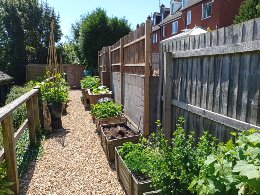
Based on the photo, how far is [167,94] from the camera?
4.39 metres

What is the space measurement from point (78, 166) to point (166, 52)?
263 cm

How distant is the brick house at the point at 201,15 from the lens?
19.8 meters

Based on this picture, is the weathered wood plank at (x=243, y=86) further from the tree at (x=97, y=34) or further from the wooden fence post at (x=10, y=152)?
the tree at (x=97, y=34)

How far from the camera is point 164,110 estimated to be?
4.46 metres

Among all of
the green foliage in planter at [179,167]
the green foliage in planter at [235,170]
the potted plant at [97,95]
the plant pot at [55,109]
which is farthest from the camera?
the potted plant at [97,95]

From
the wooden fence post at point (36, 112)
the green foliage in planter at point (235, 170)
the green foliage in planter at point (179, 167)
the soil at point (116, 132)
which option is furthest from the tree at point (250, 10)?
the green foliage in planter at point (235, 170)

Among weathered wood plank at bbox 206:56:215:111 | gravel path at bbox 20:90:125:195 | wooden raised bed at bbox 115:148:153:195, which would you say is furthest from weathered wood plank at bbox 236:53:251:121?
gravel path at bbox 20:90:125:195

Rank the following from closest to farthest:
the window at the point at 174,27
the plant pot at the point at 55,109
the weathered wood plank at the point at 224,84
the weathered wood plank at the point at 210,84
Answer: the weathered wood plank at the point at 224,84 < the weathered wood plank at the point at 210,84 < the plant pot at the point at 55,109 < the window at the point at 174,27

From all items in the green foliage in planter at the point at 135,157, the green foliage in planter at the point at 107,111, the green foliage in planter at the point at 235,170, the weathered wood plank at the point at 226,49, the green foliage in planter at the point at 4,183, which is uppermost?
the weathered wood plank at the point at 226,49

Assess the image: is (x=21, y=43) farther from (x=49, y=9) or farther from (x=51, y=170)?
(x=51, y=170)

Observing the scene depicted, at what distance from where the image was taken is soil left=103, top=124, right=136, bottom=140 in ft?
17.0

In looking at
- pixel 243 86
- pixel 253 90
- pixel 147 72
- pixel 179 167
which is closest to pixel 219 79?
pixel 243 86

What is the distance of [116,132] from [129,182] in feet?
6.55

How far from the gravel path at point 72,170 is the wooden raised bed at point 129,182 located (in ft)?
0.64
